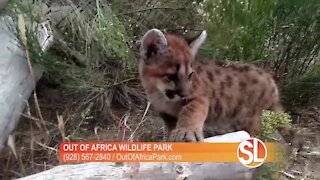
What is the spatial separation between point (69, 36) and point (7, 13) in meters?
0.46

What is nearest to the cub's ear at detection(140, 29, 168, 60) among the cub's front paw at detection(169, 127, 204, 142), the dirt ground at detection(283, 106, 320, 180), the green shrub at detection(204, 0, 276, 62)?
the cub's front paw at detection(169, 127, 204, 142)

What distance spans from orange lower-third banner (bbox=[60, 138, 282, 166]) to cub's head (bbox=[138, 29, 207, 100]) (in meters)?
Answer: 0.39

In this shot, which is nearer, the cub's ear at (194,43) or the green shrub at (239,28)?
the cub's ear at (194,43)

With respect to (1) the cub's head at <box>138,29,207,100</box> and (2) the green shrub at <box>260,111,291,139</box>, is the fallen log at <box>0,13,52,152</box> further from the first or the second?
(2) the green shrub at <box>260,111,291,139</box>

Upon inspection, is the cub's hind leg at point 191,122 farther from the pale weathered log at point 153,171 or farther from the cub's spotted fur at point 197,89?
the pale weathered log at point 153,171

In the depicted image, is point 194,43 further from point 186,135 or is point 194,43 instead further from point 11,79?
point 11,79

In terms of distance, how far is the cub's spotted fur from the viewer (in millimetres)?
3219

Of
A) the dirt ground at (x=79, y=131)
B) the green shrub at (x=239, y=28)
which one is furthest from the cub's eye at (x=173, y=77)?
the green shrub at (x=239, y=28)

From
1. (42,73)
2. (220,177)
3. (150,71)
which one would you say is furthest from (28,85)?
(220,177)

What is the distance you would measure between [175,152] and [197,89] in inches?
23.7

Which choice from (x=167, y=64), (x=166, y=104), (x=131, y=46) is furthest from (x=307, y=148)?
(x=131, y=46)

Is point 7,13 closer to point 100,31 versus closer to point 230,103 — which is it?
point 100,31

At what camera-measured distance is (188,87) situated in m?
3.22

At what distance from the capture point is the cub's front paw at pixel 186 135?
3.11 m
